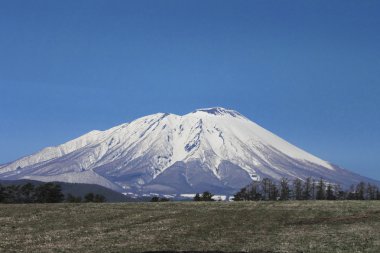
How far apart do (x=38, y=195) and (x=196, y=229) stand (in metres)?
107

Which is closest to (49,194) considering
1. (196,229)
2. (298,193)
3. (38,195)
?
(38,195)

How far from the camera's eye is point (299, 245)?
38.0 m

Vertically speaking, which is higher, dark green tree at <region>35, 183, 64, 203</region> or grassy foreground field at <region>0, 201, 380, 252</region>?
dark green tree at <region>35, 183, 64, 203</region>

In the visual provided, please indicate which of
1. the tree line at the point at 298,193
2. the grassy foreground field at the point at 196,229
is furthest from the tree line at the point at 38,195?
the grassy foreground field at the point at 196,229

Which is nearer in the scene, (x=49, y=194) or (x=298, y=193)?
(x=49, y=194)

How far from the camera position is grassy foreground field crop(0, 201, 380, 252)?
123ft

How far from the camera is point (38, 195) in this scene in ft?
485

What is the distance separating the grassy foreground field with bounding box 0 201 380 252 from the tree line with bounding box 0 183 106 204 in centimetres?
7431

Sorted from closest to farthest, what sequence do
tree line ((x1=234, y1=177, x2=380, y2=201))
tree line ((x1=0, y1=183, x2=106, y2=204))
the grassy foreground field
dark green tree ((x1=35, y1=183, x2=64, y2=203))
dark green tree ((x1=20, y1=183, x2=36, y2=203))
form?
the grassy foreground field, dark green tree ((x1=35, y1=183, x2=64, y2=203)), tree line ((x1=0, y1=183, x2=106, y2=204)), dark green tree ((x1=20, y1=183, x2=36, y2=203)), tree line ((x1=234, y1=177, x2=380, y2=201))

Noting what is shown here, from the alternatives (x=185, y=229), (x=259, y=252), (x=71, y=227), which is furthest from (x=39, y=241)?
(x=259, y=252)

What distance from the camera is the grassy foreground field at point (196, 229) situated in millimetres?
37625

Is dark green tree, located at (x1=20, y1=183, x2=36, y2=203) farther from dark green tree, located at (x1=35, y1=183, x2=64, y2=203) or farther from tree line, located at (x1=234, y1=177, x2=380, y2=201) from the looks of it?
tree line, located at (x1=234, y1=177, x2=380, y2=201)

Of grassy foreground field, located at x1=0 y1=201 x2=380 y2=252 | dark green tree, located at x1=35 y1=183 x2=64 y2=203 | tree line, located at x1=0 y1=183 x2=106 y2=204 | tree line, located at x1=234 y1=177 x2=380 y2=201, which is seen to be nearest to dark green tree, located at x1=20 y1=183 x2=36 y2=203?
tree line, located at x1=0 y1=183 x2=106 y2=204

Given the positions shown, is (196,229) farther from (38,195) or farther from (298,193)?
(298,193)
